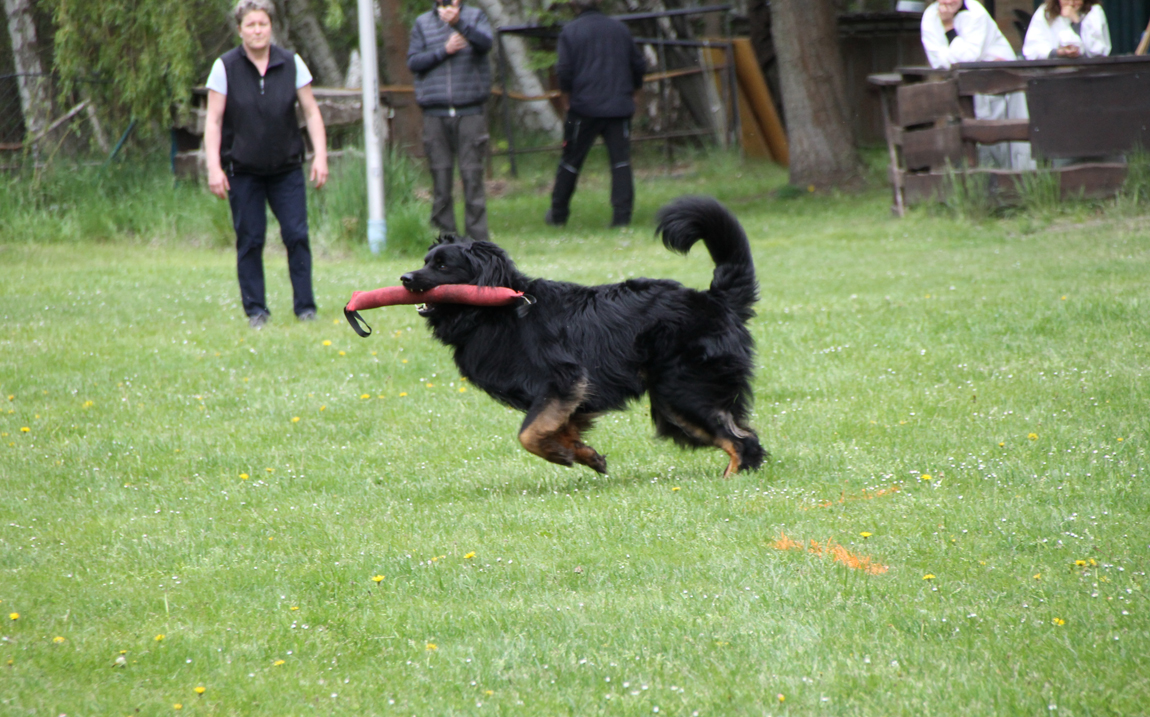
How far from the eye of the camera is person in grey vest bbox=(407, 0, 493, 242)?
12070 mm

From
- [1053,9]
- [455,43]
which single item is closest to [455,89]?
[455,43]

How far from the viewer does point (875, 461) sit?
5230 millimetres

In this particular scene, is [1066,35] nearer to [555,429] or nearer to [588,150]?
[588,150]

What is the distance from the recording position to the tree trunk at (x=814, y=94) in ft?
49.2

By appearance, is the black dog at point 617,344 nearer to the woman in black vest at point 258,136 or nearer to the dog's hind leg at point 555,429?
the dog's hind leg at point 555,429

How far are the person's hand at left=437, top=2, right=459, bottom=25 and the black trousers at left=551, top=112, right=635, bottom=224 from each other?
2.46 metres

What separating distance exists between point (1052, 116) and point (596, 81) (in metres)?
A: 5.31

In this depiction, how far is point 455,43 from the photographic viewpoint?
474 inches

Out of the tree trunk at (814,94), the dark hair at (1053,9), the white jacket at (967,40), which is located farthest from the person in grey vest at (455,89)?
the dark hair at (1053,9)

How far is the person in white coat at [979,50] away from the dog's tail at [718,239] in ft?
26.3

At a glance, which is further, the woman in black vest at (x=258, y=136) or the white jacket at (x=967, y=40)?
the white jacket at (x=967, y=40)

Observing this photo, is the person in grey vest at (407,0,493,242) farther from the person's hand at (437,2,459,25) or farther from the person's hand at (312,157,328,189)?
the person's hand at (312,157,328,189)

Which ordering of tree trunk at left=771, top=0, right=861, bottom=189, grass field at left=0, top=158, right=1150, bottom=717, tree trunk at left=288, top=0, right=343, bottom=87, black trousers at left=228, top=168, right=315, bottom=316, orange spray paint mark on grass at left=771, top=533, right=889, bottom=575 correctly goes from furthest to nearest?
tree trunk at left=288, top=0, right=343, bottom=87, tree trunk at left=771, top=0, right=861, bottom=189, black trousers at left=228, top=168, right=315, bottom=316, orange spray paint mark on grass at left=771, top=533, right=889, bottom=575, grass field at left=0, top=158, right=1150, bottom=717

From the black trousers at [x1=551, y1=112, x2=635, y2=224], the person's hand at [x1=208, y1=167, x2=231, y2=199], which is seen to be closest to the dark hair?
the black trousers at [x1=551, y1=112, x2=635, y2=224]
